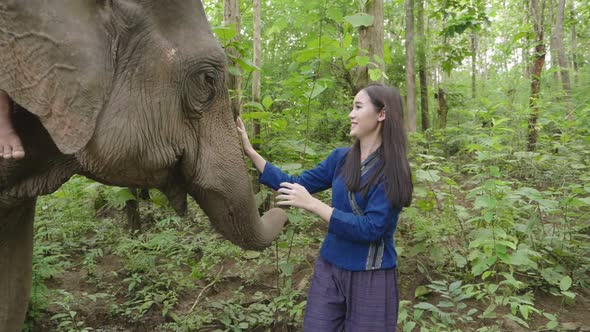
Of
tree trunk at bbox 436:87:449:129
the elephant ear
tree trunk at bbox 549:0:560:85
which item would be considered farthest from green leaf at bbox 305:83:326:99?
tree trunk at bbox 436:87:449:129

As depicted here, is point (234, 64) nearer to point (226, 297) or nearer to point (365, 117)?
point (365, 117)

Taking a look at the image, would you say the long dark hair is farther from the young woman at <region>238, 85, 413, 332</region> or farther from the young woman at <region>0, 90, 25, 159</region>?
the young woman at <region>0, 90, 25, 159</region>

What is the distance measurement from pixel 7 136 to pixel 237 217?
87cm

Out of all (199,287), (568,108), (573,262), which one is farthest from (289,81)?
(568,108)

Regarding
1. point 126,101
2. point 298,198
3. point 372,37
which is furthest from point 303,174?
point 372,37

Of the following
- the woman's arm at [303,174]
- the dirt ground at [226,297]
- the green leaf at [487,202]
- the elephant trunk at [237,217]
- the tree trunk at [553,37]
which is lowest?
the dirt ground at [226,297]

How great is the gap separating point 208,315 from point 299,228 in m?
0.96

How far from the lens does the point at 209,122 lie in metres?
1.93

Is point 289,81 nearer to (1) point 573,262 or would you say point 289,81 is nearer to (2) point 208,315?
(2) point 208,315

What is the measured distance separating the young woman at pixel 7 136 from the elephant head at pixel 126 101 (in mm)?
66

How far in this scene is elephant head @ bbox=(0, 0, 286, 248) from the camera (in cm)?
153

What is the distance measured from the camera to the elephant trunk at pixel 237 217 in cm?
198

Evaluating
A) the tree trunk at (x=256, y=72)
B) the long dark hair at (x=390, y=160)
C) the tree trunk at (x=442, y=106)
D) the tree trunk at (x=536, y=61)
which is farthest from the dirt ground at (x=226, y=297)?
the tree trunk at (x=442, y=106)

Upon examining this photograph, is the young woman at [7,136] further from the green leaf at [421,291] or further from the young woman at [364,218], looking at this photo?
the green leaf at [421,291]
